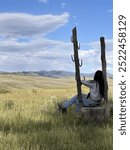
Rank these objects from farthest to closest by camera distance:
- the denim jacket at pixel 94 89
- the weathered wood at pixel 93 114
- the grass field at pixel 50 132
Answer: the denim jacket at pixel 94 89
the weathered wood at pixel 93 114
the grass field at pixel 50 132

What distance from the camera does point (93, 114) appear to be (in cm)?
1112

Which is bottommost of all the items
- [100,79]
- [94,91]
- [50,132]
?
[50,132]

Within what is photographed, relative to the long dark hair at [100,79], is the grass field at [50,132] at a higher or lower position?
lower

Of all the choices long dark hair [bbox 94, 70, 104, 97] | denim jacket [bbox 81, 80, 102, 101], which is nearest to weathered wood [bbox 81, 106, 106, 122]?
denim jacket [bbox 81, 80, 102, 101]

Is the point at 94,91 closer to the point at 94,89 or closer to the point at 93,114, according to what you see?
the point at 94,89

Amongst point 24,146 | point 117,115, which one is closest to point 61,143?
point 24,146

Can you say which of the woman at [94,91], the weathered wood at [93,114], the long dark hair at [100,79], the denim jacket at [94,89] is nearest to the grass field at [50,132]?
the weathered wood at [93,114]

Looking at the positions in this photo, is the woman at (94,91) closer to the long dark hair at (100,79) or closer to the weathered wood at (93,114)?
the long dark hair at (100,79)

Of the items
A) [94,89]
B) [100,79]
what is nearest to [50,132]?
[94,89]

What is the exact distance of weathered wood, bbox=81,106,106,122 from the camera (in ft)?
36.1

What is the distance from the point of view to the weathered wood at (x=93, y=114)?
11.0 meters

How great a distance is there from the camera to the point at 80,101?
11.7 meters

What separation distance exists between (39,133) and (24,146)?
4.84 feet

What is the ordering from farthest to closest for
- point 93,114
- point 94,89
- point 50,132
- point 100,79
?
point 100,79 < point 94,89 < point 93,114 < point 50,132
